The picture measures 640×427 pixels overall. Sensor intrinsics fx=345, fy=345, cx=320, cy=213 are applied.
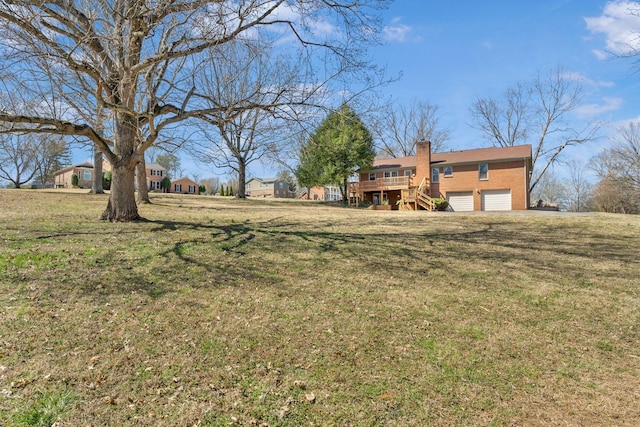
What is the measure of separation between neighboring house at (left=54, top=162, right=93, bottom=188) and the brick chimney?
144 feet

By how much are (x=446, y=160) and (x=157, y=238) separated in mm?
26469

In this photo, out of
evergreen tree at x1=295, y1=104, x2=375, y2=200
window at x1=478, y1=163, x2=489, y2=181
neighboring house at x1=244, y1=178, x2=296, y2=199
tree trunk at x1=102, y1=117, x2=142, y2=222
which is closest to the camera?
tree trunk at x1=102, y1=117, x2=142, y2=222

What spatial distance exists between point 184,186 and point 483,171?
49.8 m

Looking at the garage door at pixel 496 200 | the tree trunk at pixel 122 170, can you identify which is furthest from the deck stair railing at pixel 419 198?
the tree trunk at pixel 122 170

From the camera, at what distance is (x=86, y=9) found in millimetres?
7504

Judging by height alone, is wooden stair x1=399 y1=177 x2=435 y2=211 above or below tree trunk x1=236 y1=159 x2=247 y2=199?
below

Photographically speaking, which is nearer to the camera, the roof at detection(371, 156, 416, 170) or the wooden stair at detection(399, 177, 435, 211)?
the wooden stair at detection(399, 177, 435, 211)

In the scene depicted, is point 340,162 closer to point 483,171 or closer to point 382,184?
point 382,184

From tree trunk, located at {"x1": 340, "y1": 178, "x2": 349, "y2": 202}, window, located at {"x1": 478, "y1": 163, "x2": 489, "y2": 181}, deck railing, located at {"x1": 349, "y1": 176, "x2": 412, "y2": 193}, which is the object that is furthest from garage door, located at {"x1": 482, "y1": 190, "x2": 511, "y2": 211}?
tree trunk, located at {"x1": 340, "y1": 178, "x2": 349, "y2": 202}

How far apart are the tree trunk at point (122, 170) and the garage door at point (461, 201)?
2519 centimetres

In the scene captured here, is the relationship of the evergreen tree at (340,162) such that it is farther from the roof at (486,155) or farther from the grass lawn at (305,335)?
the grass lawn at (305,335)

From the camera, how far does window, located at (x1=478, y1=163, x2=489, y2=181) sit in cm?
2770

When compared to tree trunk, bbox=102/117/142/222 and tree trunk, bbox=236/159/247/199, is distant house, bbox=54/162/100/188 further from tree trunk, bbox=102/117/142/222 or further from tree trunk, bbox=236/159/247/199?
tree trunk, bbox=102/117/142/222

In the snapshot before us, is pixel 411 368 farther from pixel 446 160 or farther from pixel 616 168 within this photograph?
pixel 616 168
